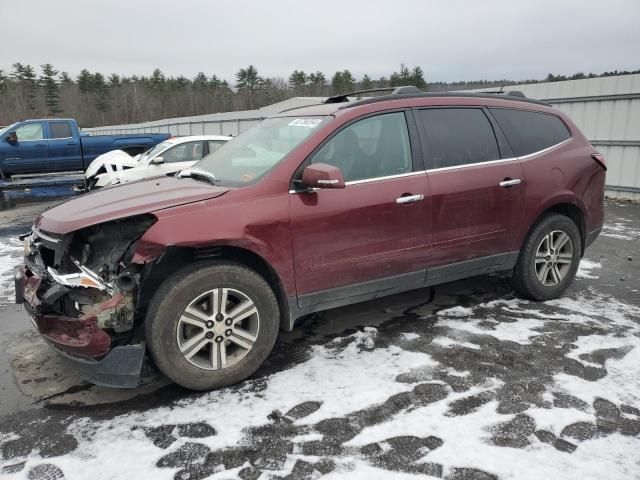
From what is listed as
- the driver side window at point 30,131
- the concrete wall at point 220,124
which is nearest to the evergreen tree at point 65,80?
the concrete wall at point 220,124

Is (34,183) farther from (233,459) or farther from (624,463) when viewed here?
(624,463)

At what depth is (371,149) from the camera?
3.54 m

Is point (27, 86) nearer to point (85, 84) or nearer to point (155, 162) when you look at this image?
point (85, 84)

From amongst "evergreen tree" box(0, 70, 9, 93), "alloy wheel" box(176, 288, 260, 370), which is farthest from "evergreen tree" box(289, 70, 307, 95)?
"alloy wheel" box(176, 288, 260, 370)

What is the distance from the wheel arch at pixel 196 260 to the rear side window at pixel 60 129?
1336 cm

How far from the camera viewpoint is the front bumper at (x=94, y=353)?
2746 mm

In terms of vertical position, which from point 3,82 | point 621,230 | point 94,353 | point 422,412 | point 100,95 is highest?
point 3,82

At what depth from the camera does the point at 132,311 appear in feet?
9.41

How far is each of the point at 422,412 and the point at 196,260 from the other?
5.38 ft

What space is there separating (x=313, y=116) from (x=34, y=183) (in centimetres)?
1433

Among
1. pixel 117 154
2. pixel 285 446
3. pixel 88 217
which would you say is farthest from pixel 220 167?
pixel 117 154

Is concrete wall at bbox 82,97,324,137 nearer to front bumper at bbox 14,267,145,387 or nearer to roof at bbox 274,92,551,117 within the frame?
roof at bbox 274,92,551,117

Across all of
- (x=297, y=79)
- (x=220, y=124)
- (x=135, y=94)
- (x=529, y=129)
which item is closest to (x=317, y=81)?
(x=297, y=79)

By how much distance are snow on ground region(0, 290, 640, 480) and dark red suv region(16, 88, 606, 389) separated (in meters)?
0.35
